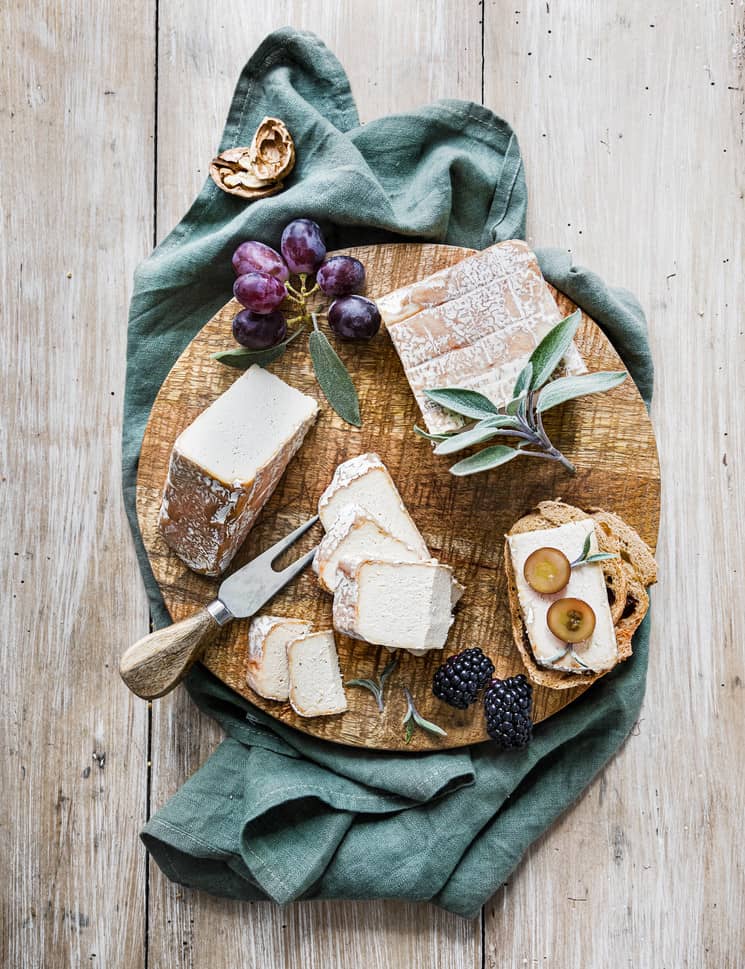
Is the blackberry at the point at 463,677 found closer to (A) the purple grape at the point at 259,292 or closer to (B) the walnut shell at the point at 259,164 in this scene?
(A) the purple grape at the point at 259,292

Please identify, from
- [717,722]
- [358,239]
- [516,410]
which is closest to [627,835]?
[717,722]

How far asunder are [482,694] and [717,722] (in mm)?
890

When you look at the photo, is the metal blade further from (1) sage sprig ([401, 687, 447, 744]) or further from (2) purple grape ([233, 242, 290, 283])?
(2) purple grape ([233, 242, 290, 283])

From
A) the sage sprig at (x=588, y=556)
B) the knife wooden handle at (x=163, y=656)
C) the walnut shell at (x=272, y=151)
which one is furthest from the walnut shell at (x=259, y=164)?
the sage sprig at (x=588, y=556)

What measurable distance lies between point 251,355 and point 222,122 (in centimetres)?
89

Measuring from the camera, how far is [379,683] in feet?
8.11

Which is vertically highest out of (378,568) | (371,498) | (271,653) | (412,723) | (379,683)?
(371,498)

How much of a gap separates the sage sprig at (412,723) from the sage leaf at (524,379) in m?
0.98

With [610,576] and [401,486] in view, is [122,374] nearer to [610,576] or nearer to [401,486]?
[401,486]

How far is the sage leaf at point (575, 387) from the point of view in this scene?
2242 mm

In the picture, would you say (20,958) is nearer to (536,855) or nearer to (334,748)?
(334,748)

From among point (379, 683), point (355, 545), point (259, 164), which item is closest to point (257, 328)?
point (259, 164)

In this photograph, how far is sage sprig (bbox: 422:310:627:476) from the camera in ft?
7.39

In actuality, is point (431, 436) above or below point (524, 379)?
below
